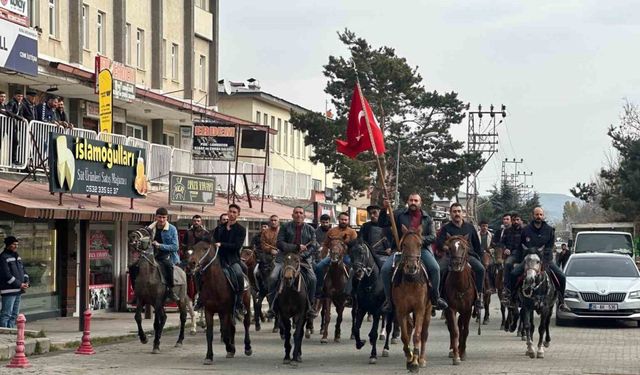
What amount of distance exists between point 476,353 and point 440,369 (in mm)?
2735

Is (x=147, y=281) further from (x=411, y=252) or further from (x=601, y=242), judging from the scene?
(x=601, y=242)

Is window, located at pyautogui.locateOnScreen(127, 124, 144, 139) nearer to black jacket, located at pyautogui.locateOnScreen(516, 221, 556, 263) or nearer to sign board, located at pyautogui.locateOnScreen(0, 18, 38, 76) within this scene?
sign board, located at pyautogui.locateOnScreen(0, 18, 38, 76)

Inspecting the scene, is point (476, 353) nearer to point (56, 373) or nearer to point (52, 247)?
point (56, 373)

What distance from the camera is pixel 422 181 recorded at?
2889 inches

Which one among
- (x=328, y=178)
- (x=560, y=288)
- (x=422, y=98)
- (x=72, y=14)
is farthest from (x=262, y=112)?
(x=560, y=288)

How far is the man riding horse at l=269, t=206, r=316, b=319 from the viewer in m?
18.5

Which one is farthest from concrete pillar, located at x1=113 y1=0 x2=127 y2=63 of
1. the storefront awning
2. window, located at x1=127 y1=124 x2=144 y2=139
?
the storefront awning

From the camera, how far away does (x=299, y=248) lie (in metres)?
18.5

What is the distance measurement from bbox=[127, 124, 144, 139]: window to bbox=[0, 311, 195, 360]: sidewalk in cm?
1043

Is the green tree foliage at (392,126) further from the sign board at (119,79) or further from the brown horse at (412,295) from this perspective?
the brown horse at (412,295)

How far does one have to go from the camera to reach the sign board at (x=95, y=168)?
23.5 m

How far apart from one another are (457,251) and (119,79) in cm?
1804

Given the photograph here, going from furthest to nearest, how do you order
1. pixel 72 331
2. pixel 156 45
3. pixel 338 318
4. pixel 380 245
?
1. pixel 156 45
2. pixel 72 331
3. pixel 338 318
4. pixel 380 245

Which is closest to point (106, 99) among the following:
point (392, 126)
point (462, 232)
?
point (462, 232)
